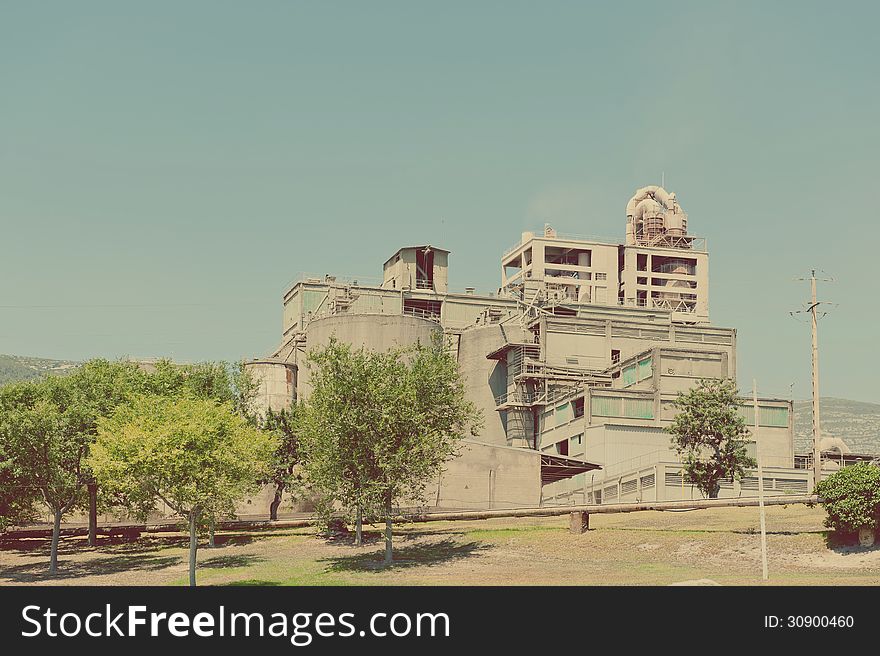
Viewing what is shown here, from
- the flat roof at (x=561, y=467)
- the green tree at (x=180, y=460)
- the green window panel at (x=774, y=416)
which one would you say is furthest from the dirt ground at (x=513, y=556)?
the green window panel at (x=774, y=416)

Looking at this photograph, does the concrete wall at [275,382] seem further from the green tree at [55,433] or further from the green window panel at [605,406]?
the green tree at [55,433]

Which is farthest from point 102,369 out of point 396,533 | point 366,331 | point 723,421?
point 723,421

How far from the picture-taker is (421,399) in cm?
6638

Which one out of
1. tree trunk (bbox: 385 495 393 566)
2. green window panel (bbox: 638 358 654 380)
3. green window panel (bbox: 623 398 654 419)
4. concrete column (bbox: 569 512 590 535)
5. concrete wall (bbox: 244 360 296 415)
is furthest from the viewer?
concrete wall (bbox: 244 360 296 415)

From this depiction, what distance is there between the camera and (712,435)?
89125mm

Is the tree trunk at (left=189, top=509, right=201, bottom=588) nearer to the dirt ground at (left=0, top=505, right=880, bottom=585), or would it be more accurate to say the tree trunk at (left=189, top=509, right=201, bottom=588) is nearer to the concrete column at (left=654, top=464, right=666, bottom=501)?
the dirt ground at (left=0, top=505, right=880, bottom=585)

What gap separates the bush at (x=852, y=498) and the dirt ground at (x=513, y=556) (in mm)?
1260

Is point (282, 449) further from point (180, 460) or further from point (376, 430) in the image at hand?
point (180, 460)

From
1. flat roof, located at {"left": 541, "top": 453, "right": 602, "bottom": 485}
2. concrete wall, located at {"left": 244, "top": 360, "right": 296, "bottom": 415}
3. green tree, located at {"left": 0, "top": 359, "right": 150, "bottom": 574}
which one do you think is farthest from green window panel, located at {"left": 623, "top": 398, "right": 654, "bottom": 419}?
green tree, located at {"left": 0, "top": 359, "right": 150, "bottom": 574}

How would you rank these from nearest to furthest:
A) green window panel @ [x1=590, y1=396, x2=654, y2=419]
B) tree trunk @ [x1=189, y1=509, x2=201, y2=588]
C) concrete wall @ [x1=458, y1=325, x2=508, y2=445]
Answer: tree trunk @ [x1=189, y1=509, x2=201, y2=588] → green window panel @ [x1=590, y1=396, x2=654, y2=419] → concrete wall @ [x1=458, y1=325, x2=508, y2=445]

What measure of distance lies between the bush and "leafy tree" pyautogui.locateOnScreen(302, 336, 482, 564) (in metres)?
20.7

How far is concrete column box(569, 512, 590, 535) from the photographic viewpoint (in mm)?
67062

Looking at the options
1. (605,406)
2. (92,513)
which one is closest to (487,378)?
(605,406)

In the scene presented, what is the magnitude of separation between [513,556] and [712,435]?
32675 millimetres
